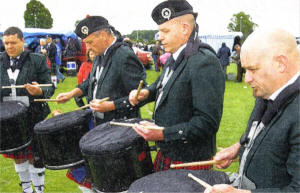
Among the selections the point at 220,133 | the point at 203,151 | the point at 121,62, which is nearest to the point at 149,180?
the point at 203,151

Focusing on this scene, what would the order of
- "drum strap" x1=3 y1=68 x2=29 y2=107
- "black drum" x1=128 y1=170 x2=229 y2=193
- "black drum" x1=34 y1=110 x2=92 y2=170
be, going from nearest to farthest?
"black drum" x1=128 y1=170 x2=229 y2=193, "black drum" x1=34 y1=110 x2=92 y2=170, "drum strap" x1=3 y1=68 x2=29 y2=107

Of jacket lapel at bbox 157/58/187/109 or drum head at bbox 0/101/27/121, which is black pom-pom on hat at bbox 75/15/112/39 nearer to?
drum head at bbox 0/101/27/121

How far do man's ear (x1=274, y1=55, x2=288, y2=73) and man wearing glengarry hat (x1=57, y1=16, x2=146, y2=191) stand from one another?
1.65m

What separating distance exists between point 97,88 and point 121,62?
1.23ft

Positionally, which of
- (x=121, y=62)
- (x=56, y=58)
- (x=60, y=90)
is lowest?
(x=60, y=90)

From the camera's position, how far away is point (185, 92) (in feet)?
7.13

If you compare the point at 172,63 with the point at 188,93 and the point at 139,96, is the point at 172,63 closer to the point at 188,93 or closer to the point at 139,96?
the point at 188,93

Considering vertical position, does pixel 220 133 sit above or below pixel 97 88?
below

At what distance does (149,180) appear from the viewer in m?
1.76

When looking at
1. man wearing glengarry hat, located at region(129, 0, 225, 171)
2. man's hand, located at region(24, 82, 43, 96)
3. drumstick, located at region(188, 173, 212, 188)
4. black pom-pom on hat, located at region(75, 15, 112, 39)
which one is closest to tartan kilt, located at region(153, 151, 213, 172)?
man wearing glengarry hat, located at region(129, 0, 225, 171)

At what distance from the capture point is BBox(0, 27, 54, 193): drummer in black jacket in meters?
3.65

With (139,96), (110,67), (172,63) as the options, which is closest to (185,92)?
(172,63)

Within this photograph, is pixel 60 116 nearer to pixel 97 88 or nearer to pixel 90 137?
pixel 97 88

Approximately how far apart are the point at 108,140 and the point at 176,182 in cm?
74
